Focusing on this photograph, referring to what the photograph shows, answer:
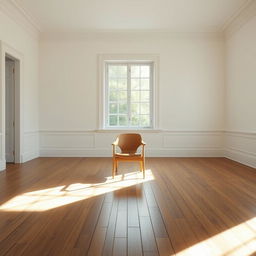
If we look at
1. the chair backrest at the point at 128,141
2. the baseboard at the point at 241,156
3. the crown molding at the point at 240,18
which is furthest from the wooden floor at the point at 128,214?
the crown molding at the point at 240,18

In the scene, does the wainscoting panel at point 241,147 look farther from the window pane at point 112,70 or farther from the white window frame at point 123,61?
the window pane at point 112,70

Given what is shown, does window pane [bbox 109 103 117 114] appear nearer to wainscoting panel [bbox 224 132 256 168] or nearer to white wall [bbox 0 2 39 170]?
white wall [bbox 0 2 39 170]

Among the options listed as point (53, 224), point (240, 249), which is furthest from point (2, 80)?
point (240, 249)

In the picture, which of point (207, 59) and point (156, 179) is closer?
point (156, 179)

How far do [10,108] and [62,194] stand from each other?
3533 mm

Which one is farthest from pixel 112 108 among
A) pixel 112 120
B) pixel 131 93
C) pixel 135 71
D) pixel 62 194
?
pixel 62 194

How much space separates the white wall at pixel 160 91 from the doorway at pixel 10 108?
1.20m

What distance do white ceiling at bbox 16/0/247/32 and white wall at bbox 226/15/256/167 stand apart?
657 millimetres

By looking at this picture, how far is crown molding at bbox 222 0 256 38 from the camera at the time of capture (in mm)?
5428

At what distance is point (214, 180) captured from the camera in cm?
422

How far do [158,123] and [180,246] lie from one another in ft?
17.5

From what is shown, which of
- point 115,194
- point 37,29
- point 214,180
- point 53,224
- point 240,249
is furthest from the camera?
point 37,29

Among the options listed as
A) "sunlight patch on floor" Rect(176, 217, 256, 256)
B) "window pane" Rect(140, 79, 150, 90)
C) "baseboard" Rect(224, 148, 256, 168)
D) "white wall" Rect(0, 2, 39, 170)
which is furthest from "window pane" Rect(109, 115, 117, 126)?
"sunlight patch on floor" Rect(176, 217, 256, 256)

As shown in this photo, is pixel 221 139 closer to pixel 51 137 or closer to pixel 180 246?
pixel 51 137
